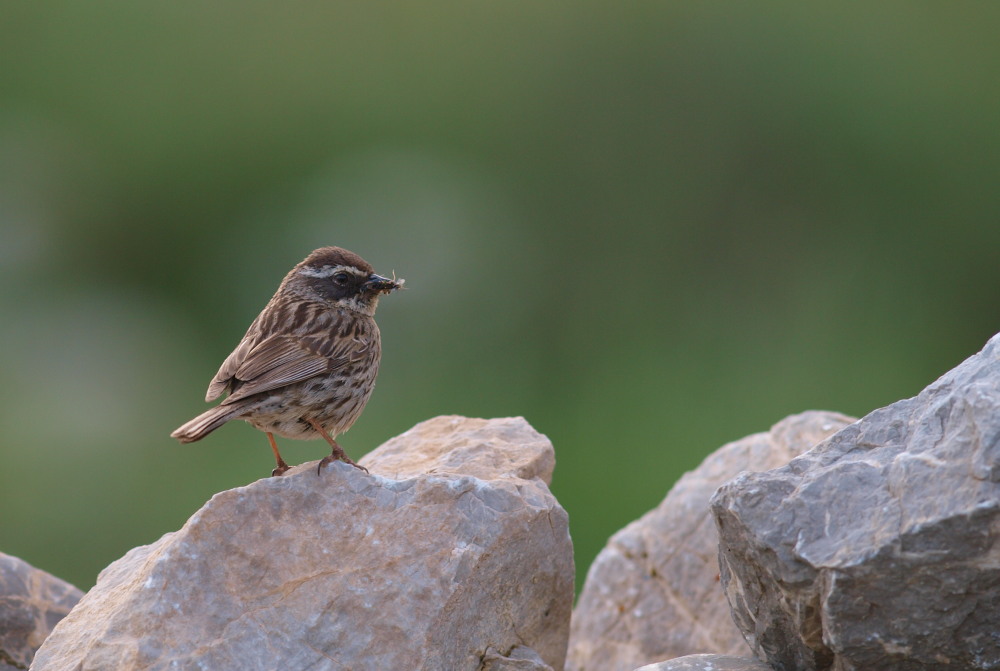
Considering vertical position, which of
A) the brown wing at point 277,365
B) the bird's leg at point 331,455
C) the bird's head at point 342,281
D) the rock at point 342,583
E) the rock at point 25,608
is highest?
the bird's head at point 342,281

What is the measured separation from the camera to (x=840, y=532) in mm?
3205

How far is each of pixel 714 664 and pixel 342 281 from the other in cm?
270

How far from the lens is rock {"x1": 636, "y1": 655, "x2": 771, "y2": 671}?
3682mm

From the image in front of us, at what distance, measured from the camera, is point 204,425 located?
432 cm

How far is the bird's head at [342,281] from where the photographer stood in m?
5.59

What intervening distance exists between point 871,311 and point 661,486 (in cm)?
236

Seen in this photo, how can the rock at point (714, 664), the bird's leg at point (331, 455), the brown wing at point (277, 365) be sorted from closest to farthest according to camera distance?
the rock at point (714, 664) → the bird's leg at point (331, 455) → the brown wing at point (277, 365)

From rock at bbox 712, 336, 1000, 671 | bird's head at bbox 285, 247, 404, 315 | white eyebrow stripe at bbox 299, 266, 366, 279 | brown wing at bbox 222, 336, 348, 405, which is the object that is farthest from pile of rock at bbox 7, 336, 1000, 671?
white eyebrow stripe at bbox 299, 266, 366, 279

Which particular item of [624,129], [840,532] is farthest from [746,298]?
[840,532]

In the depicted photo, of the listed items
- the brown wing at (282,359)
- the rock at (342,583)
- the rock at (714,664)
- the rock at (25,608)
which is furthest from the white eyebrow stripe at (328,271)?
the rock at (714,664)

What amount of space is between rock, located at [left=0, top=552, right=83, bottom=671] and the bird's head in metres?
1.73

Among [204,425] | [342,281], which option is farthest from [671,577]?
[204,425]

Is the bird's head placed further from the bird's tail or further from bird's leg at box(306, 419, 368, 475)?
the bird's tail

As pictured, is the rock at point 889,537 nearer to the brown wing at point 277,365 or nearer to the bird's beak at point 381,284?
the brown wing at point 277,365
